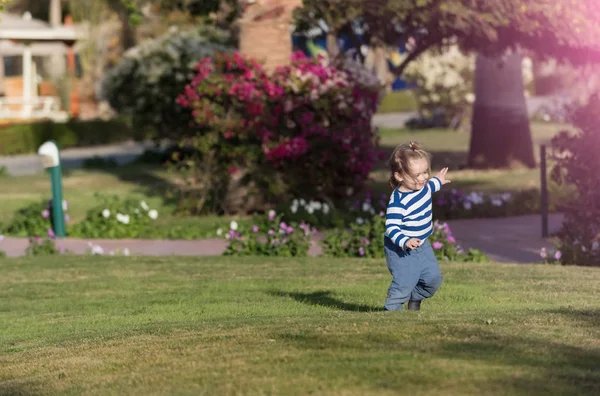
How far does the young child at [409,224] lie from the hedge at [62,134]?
26.6 m

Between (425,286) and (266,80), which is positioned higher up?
(266,80)

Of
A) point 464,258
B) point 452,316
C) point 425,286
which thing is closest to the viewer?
point 452,316

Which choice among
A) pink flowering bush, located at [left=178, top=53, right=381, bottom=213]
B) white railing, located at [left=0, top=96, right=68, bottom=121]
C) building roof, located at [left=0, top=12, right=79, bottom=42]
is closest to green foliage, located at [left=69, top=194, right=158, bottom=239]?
pink flowering bush, located at [left=178, top=53, right=381, bottom=213]

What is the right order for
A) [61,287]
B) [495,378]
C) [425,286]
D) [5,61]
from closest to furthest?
[495,378]
[425,286]
[61,287]
[5,61]

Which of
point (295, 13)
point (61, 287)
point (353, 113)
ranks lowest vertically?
point (61, 287)

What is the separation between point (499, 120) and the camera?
22.9 m

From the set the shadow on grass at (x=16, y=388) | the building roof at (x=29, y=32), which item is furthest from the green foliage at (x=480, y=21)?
the building roof at (x=29, y=32)

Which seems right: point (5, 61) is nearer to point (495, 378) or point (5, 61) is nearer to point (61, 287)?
point (61, 287)

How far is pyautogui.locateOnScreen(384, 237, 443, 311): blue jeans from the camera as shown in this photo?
8109mm

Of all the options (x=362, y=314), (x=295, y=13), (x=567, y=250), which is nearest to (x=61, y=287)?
(x=362, y=314)

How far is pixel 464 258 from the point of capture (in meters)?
12.4

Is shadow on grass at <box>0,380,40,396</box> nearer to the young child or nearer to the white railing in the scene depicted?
Result: the young child

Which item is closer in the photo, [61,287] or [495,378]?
[495,378]

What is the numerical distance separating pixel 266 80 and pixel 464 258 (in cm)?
525
